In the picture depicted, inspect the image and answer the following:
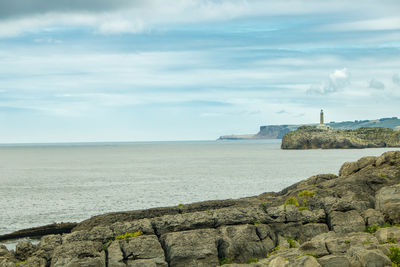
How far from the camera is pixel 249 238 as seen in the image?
2470cm

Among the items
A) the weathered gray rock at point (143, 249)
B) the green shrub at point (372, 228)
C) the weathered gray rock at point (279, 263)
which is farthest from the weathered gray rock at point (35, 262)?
the green shrub at point (372, 228)

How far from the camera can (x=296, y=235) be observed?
26.5m

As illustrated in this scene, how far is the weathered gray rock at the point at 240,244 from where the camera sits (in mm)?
23656

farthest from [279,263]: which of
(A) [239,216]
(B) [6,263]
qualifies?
(B) [6,263]

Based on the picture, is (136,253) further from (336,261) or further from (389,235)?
(389,235)

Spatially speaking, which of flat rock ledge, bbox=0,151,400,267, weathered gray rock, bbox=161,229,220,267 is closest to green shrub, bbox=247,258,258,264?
flat rock ledge, bbox=0,151,400,267

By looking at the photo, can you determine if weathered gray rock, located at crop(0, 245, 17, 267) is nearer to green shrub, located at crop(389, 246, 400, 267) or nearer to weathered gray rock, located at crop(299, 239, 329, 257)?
weathered gray rock, located at crop(299, 239, 329, 257)

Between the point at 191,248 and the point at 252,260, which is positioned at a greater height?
the point at 191,248

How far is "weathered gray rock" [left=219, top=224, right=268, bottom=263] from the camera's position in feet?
77.6

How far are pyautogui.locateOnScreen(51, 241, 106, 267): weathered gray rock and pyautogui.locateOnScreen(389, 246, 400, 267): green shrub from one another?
42.1 feet

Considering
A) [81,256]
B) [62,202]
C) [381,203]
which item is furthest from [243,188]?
[81,256]

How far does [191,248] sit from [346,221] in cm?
1004

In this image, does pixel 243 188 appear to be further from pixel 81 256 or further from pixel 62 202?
pixel 81 256

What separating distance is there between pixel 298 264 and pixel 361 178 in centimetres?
2035
